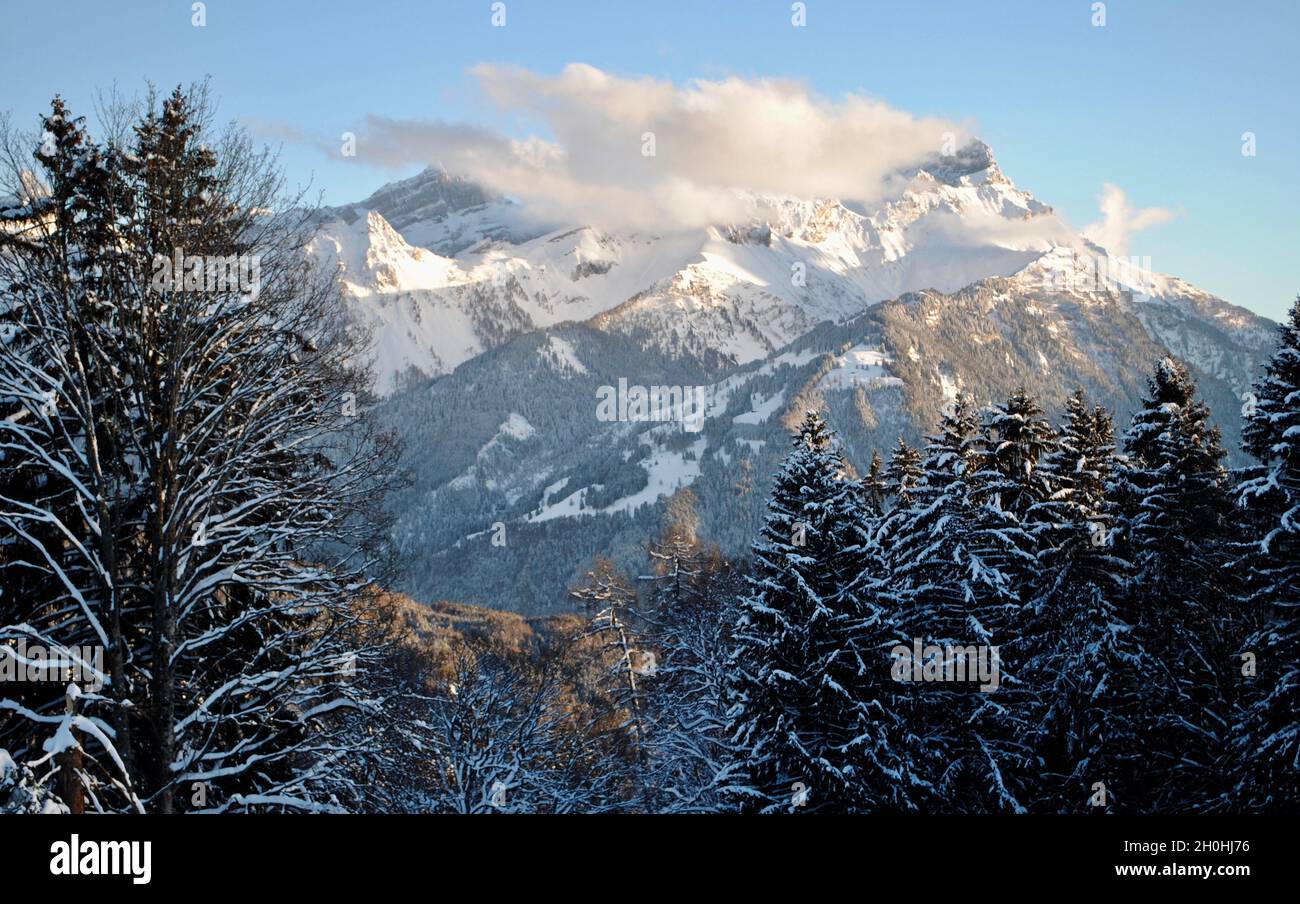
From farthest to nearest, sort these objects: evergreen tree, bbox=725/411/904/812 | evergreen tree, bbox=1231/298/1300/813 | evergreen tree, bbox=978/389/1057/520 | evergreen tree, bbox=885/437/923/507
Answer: evergreen tree, bbox=885/437/923/507
evergreen tree, bbox=978/389/1057/520
evergreen tree, bbox=725/411/904/812
evergreen tree, bbox=1231/298/1300/813

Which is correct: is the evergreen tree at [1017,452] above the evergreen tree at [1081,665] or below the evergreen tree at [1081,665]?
above

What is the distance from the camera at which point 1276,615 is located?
17219mm

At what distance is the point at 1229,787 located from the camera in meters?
17.3

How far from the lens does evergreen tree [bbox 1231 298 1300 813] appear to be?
15344mm

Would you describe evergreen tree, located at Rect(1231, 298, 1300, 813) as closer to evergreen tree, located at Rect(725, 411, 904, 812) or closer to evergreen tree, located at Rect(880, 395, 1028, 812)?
evergreen tree, located at Rect(880, 395, 1028, 812)

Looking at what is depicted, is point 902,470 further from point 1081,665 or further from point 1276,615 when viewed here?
point 1276,615

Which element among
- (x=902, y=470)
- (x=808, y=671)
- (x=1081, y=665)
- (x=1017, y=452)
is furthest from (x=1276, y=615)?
(x=902, y=470)

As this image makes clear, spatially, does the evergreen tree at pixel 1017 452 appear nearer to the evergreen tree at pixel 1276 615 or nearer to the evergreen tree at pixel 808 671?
the evergreen tree at pixel 808 671

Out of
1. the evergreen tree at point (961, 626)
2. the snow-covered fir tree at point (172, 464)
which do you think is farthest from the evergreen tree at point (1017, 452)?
the snow-covered fir tree at point (172, 464)

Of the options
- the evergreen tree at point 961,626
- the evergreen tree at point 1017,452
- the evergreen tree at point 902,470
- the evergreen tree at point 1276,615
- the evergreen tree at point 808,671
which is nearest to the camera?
the evergreen tree at point 1276,615

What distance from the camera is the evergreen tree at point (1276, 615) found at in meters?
15.3

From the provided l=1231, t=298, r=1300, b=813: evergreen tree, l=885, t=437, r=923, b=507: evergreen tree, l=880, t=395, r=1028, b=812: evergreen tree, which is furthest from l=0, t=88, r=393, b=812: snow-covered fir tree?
l=885, t=437, r=923, b=507: evergreen tree
